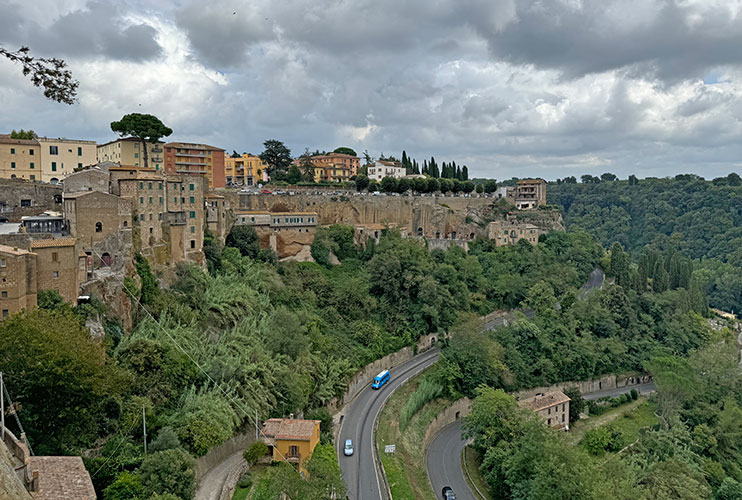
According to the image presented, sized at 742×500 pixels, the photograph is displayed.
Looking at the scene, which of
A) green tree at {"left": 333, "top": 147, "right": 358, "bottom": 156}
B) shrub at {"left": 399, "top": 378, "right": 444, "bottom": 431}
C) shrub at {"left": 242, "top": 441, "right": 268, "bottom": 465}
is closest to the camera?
A: shrub at {"left": 242, "top": 441, "right": 268, "bottom": 465}

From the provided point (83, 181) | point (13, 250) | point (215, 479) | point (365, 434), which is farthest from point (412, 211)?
point (13, 250)

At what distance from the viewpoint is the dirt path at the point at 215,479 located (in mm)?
25641

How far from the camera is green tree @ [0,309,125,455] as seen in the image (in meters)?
22.0

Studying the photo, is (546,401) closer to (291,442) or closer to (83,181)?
(291,442)

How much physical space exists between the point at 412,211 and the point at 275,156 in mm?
26017

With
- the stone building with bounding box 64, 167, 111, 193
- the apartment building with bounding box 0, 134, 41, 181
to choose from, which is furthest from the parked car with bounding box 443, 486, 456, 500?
the apartment building with bounding box 0, 134, 41, 181

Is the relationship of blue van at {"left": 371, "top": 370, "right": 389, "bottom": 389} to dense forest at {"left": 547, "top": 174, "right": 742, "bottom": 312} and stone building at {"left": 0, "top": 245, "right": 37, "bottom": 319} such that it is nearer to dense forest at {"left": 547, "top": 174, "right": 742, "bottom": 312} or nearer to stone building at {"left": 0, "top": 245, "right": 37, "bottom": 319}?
stone building at {"left": 0, "top": 245, "right": 37, "bottom": 319}

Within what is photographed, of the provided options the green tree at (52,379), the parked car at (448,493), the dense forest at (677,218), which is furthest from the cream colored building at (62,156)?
the dense forest at (677,218)

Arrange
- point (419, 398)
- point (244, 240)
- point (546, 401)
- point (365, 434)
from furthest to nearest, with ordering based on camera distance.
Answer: point (244, 240) → point (546, 401) → point (419, 398) → point (365, 434)

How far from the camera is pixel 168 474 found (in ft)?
75.3

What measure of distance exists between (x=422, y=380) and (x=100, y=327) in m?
25.8

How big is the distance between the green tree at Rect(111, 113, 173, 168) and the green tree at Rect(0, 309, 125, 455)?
37.4 meters

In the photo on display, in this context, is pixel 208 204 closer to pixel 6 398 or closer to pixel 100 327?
pixel 100 327

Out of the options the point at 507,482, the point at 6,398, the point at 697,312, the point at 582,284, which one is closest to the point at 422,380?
the point at 507,482
